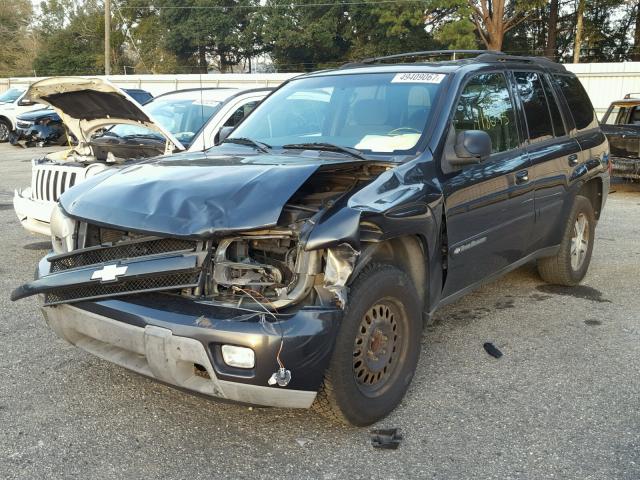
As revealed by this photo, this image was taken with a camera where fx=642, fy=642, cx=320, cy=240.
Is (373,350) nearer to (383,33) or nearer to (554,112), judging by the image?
(554,112)

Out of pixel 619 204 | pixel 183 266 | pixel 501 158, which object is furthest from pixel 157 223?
pixel 619 204

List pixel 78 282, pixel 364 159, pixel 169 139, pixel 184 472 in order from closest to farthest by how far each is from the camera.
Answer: pixel 184 472 → pixel 78 282 → pixel 364 159 → pixel 169 139

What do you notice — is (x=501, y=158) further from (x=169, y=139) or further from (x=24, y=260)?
(x=24, y=260)

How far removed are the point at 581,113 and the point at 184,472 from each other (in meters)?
4.63

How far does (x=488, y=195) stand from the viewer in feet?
13.5

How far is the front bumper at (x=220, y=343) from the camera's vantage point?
2.73 metres

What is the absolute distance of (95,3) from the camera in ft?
188

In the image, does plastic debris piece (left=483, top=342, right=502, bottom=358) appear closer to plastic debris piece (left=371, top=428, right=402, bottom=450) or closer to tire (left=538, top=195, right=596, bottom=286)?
plastic debris piece (left=371, top=428, right=402, bottom=450)

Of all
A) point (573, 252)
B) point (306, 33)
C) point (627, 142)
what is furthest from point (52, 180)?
point (306, 33)

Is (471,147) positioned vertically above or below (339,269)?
above

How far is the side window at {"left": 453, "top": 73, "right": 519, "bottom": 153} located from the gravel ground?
1393 mm

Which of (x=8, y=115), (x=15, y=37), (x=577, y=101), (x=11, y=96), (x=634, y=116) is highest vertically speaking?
(x=15, y=37)

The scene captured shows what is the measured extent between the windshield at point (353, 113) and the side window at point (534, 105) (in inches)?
40.0

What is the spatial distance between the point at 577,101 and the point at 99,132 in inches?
204
